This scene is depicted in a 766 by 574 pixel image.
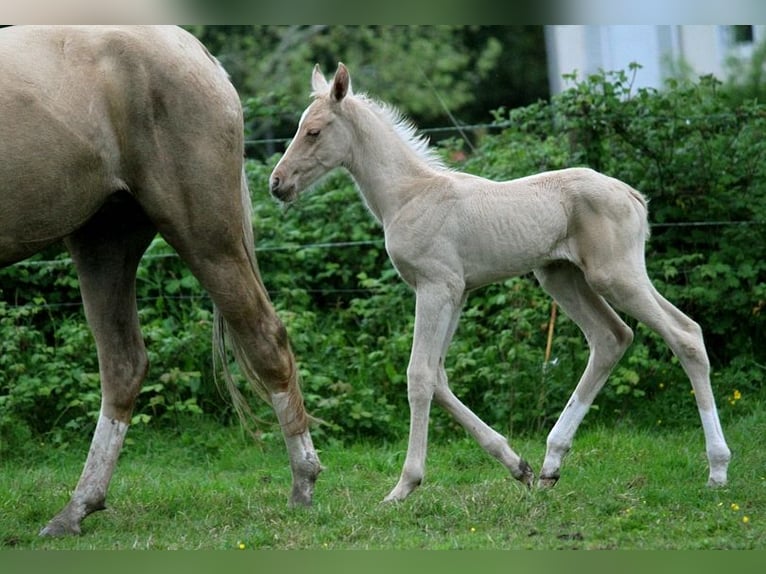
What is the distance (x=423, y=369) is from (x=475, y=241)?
2.28 feet

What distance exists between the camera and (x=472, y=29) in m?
18.5

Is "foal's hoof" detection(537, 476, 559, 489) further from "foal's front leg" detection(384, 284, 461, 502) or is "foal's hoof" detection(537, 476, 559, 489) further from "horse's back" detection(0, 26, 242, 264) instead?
"horse's back" detection(0, 26, 242, 264)

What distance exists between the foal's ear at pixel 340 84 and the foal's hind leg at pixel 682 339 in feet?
5.25

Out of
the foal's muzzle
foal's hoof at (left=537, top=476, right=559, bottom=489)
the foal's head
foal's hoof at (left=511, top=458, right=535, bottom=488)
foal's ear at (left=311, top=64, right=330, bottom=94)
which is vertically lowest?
foal's hoof at (left=537, top=476, right=559, bottom=489)

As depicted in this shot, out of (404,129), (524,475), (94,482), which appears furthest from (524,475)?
(94,482)

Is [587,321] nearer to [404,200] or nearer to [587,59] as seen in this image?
[404,200]

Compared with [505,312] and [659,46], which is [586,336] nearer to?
[505,312]

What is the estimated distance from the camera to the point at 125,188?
17.7ft

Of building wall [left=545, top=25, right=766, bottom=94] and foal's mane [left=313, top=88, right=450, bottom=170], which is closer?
foal's mane [left=313, top=88, right=450, bottom=170]

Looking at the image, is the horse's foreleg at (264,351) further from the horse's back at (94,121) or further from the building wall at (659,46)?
the building wall at (659,46)

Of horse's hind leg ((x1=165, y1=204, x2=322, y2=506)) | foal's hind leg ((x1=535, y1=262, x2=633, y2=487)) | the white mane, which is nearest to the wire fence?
foal's hind leg ((x1=535, y1=262, x2=633, y2=487))

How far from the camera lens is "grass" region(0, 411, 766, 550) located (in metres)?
4.90

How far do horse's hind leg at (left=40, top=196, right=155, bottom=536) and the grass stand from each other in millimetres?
577

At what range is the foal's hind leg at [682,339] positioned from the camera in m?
5.67
